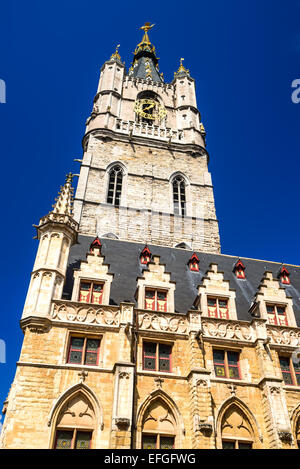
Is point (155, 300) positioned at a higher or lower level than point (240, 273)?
lower

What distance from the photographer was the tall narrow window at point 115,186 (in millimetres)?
35375

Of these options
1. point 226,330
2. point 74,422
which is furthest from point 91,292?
point 226,330

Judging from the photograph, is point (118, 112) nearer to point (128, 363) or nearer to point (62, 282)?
point (62, 282)

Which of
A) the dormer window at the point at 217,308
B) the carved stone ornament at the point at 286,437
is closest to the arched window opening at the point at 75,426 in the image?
the carved stone ornament at the point at 286,437

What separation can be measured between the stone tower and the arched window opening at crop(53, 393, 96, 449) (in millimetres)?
19120

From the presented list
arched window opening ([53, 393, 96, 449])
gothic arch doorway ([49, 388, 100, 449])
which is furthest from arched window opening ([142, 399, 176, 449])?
arched window opening ([53, 393, 96, 449])

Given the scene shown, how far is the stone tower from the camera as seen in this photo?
33.4m

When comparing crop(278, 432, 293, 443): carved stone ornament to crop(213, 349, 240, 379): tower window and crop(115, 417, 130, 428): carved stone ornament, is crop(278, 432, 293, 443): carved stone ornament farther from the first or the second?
crop(115, 417, 130, 428): carved stone ornament

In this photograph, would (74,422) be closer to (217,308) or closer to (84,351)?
(84,351)

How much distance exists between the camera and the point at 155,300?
16.5 m

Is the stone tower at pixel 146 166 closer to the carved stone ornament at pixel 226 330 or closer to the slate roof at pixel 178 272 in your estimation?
the slate roof at pixel 178 272

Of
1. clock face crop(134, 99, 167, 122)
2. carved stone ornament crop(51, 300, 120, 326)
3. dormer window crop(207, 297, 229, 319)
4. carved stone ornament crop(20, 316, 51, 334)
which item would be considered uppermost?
clock face crop(134, 99, 167, 122)

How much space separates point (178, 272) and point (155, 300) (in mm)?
Result: 3654
